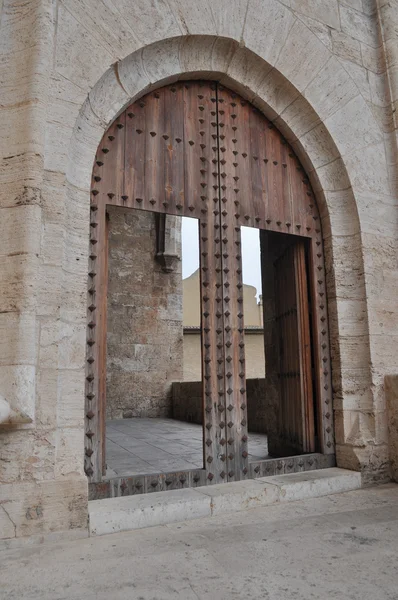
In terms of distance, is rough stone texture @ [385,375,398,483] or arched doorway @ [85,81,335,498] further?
rough stone texture @ [385,375,398,483]

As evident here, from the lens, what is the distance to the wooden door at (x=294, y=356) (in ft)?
12.0

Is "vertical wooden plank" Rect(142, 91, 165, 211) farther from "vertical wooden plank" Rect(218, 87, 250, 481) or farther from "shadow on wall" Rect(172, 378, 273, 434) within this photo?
"shadow on wall" Rect(172, 378, 273, 434)

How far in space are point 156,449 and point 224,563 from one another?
2678 millimetres

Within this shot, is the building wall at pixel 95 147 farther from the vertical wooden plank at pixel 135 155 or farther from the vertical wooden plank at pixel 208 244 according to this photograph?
the vertical wooden plank at pixel 208 244

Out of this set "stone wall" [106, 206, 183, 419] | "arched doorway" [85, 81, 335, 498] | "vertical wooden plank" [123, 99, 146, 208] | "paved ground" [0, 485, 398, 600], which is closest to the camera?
"paved ground" [0, 485, 398, 600]

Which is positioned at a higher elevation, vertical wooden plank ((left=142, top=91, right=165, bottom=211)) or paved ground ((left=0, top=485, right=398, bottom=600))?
vertical wooden plank ((left=142, top=91, right=165, bottom=211))

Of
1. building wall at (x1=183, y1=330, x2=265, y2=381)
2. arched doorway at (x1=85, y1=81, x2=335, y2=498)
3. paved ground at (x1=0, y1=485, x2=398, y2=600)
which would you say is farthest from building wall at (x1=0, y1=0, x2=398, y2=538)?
building wall at (x1=183, y1=330, x2=265, y2=381)

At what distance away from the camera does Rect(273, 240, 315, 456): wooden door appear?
12.0ft

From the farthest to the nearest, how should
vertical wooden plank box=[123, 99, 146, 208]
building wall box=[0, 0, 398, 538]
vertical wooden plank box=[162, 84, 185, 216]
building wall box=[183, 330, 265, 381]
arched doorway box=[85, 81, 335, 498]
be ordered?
building wall box=[183, 330, 265, 381]
vertical wooden plank box=[162, 84, 185, 216]
vertical wooden plank box=[123, 99, 146, 208]
arched doorway box=[85, 81, 335, 498]
building wall box=[0, 0, 398, 538]

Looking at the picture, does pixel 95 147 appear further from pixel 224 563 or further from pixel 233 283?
pixel 224 563

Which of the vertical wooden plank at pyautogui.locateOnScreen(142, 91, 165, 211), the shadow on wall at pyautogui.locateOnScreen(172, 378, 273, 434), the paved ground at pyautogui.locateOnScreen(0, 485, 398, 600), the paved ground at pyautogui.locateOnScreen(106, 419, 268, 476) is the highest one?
the vertical wooden plank at pyautogui.locateOnScreen(142, 91, 165, 211)

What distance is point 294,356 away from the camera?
3.92 metres

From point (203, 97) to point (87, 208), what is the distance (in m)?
1.47

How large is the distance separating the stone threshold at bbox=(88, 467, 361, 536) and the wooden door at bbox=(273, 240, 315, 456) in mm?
463
